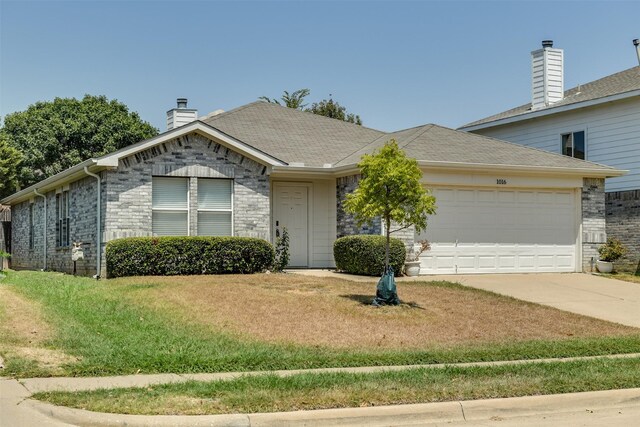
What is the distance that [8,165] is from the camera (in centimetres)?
4406

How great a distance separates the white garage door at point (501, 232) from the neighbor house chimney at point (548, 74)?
607 cm

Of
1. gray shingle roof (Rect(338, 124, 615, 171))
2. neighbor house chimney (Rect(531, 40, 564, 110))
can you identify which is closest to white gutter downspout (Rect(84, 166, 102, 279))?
gray shingle roof (Rect(338, 124, 615, 171))

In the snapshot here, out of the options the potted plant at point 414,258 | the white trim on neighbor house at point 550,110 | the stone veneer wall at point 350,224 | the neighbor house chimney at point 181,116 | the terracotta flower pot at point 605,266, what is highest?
the white trim on neighbor house at point 550,110

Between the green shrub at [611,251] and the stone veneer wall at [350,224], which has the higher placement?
the stone veneer wall at [350,224]

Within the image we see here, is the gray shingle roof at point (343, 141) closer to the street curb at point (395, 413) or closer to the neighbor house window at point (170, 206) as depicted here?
the neighbor house window at point (170, 206)

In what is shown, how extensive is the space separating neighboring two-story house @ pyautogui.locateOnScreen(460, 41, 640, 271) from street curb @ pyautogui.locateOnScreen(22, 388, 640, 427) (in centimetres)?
1528

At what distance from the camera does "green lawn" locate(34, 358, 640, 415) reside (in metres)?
7.86

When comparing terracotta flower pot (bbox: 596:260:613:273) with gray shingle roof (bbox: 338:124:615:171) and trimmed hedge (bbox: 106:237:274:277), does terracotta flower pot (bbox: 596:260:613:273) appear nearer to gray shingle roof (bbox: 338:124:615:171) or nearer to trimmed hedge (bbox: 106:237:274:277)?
gray shingle roof (bbox: 338:124:615:171)

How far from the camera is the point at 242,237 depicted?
2042 centimetres

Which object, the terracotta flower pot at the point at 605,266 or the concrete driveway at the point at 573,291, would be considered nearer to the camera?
the concrete driveway at the point at 573,291

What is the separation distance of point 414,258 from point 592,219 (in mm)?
6111

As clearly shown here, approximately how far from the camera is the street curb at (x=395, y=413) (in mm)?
7406

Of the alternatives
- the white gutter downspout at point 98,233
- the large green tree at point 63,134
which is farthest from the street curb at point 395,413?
the large green tree at point 63,134

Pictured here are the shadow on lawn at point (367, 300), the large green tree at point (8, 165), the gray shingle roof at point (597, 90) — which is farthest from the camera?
the large green tree at point (8, 165)
